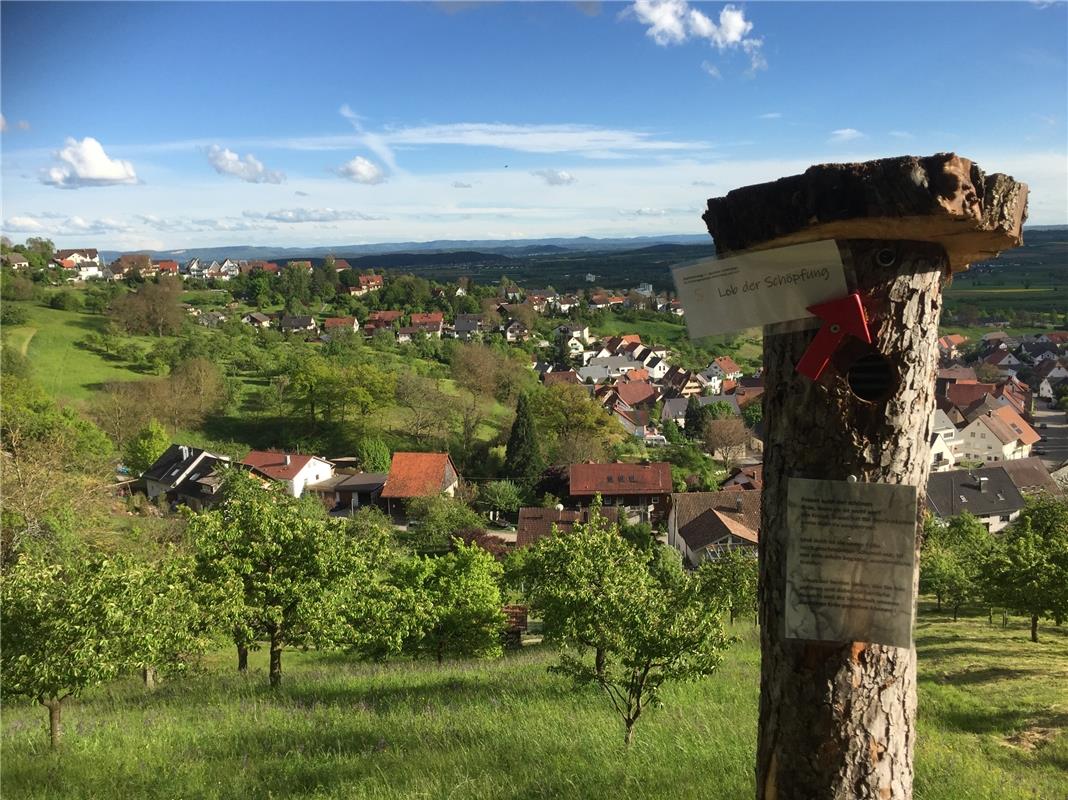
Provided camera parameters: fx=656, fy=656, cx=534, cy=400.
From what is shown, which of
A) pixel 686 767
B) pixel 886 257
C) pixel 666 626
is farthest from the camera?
pixel 666 626

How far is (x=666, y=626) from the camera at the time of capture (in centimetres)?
644

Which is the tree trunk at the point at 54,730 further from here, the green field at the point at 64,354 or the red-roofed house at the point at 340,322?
the red-roofed house at the point at 340,322

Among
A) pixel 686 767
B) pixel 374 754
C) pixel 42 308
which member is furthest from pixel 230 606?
pixel 42 308

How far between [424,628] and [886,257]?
56.1 feet

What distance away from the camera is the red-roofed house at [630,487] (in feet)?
137

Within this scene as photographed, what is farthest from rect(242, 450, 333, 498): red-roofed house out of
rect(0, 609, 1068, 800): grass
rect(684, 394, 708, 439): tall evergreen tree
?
rect(684, 394, 708, 439): tall evergreen tree

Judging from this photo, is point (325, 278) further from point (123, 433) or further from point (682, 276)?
point (682, 276)

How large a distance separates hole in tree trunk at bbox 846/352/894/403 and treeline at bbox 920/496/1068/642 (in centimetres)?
1223

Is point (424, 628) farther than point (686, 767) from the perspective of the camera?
Yes

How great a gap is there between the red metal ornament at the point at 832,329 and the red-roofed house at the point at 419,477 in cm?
3853

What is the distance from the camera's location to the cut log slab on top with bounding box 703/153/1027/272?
1.81 meters

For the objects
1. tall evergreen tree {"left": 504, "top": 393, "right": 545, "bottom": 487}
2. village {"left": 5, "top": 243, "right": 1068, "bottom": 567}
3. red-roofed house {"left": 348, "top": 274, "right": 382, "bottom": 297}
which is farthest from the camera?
red-roofed house {"left": 348, "top": 274, "right": 382, "bottom": 297}

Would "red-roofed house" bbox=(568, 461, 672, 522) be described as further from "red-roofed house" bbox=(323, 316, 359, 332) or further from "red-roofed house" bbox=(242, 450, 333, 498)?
"red-roofed house" bbox=(323, 316, 359, 332)

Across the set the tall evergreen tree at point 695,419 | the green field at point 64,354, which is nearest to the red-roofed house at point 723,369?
the tall evergreen tree at point 695,419
